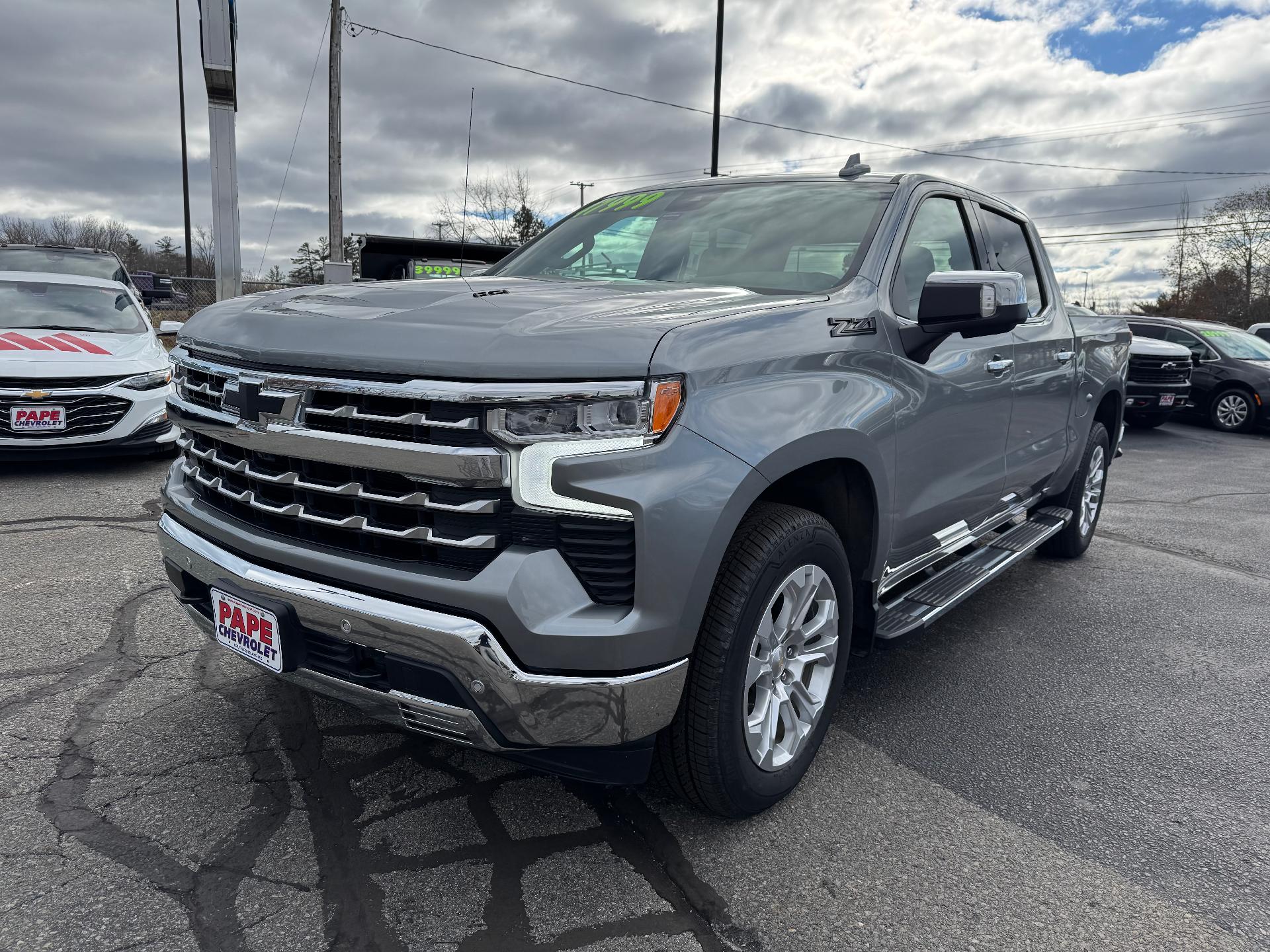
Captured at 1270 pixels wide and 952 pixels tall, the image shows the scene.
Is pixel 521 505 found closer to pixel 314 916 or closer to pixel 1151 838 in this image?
pixel 314 916

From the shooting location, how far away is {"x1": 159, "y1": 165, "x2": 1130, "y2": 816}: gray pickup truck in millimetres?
1929

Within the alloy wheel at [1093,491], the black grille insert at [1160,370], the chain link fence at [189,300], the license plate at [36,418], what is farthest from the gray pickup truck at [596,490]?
the chain link fence at [189,300]

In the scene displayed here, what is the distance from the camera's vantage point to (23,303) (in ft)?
24.7

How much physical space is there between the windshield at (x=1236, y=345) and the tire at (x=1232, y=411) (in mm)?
641

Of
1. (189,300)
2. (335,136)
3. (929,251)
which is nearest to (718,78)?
(335,136)

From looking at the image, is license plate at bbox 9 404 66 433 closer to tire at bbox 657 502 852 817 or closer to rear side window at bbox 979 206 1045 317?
tire at bbox 657 502 852 817

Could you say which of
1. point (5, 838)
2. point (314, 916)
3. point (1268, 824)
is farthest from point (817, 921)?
point (5, 838)

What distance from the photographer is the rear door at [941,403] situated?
293cm

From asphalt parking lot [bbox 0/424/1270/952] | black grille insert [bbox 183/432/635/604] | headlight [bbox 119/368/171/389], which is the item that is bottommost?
asphalt parking lot [bbox 0/424/1270/952]

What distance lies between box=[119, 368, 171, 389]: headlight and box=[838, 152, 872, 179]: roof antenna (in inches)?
210

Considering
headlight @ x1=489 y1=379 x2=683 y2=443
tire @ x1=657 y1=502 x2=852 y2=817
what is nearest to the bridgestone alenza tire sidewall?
tire @ x1=657 y1=502 x2=852 y2=817

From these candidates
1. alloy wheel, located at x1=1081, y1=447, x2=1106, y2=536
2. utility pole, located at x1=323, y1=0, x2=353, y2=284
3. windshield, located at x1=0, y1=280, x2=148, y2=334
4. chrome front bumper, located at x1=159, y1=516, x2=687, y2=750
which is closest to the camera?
chrome front bumper, located at x1=159, y1=516, x2=687, y2=750

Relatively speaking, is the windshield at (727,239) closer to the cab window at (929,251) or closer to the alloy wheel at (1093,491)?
the cab window at (929,251)

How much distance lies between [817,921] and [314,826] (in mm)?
1303
